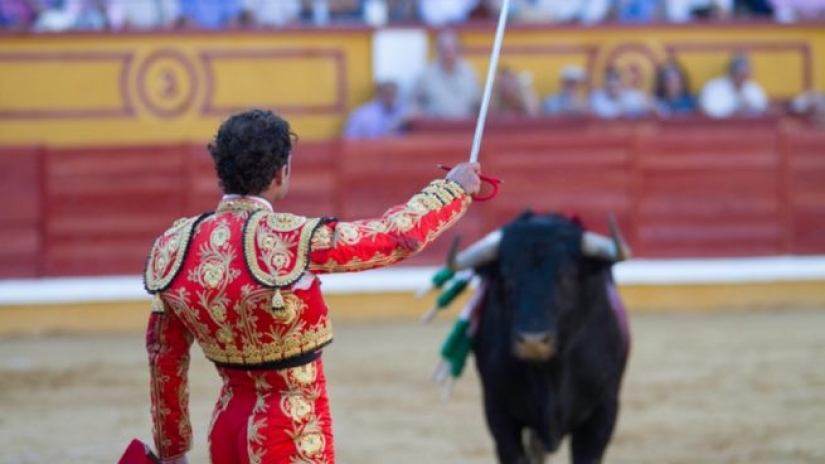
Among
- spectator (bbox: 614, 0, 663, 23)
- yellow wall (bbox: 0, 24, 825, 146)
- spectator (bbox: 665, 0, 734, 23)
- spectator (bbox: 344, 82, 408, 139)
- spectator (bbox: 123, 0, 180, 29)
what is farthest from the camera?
spectator (bbox: 665, 0, 734, 23)

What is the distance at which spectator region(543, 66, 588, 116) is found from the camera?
934cm

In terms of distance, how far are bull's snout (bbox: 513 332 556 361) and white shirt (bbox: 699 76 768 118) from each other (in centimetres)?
608

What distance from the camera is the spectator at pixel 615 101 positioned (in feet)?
30.9

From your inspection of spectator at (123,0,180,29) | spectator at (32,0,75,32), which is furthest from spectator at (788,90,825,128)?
spectator at (32,0,75,32)

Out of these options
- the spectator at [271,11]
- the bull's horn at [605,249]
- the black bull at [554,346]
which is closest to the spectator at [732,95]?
the spectator at [271,11]

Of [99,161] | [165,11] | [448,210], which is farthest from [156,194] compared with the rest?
[448,210]

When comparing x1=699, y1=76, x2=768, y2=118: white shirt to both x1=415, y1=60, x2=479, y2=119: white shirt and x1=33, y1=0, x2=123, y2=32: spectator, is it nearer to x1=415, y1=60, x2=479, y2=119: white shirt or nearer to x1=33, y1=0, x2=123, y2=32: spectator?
x1=415, y1=60, x2=479, y2=119: white shirt

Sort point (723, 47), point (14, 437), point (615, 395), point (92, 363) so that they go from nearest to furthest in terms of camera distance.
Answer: point (615, 395) < point (14, 437) < point (92, 363) < point (723, 47)

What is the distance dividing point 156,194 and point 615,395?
530cm

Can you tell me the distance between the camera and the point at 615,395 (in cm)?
416

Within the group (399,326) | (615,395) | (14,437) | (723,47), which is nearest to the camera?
(615,395)

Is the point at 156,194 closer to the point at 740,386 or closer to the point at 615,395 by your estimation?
the point at 740,386

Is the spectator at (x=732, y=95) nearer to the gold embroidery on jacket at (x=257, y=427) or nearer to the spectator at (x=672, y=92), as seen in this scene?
the spectator at (x=672, y=92)

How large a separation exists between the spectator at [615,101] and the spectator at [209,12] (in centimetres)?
227
